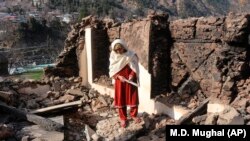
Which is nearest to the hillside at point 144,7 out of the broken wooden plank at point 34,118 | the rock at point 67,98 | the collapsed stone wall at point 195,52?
the rock at point 67,98

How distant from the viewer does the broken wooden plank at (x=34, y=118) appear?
6.57 m

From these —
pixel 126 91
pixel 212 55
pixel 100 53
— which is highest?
pixel 212 55

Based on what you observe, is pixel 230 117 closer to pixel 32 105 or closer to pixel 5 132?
pixel 5 132

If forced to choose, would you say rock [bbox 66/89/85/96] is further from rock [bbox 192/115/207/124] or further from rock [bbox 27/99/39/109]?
rock [bbox 192/115/207/124]

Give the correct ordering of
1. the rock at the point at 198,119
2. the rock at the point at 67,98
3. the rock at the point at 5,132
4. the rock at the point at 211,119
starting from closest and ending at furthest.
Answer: the rock at the point at 211,119
the rock at the point at 198,119
the rock at the point at 5,132
the rock at the point at 67,98

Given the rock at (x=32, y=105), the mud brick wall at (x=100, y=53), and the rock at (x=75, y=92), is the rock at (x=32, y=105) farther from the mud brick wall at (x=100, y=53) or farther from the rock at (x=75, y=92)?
the mud brick wall at (x=100, y=53)

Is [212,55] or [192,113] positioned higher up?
[212,55]

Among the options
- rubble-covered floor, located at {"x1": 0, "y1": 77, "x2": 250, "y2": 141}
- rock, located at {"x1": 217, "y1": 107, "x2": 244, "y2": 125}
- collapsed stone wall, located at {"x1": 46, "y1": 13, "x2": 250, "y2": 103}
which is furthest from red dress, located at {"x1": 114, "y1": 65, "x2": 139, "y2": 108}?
rock, located at {"x1": 217, "y1": 107, "x2": 244, "y2": 125}

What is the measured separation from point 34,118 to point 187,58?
3.10 meters

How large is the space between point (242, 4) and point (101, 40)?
99.6 metres

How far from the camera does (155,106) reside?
6988 millimetres

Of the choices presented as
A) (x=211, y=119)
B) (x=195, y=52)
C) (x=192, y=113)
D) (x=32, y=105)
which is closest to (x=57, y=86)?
(x=32, y=105)

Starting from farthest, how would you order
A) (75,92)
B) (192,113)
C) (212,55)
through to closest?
(75,92) < (212,55) < (192,113)

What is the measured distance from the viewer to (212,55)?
21.0ft
